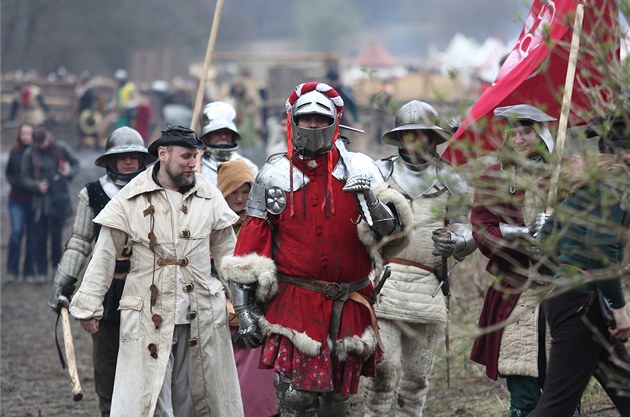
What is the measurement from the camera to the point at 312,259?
6.68 m

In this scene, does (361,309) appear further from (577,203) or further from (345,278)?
(577,203)

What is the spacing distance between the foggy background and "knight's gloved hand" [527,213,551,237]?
15419 mm

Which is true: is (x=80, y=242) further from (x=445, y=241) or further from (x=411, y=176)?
(x=445, y=241)

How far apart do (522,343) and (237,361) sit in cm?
223

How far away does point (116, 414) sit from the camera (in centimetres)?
693

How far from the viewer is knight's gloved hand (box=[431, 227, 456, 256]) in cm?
707

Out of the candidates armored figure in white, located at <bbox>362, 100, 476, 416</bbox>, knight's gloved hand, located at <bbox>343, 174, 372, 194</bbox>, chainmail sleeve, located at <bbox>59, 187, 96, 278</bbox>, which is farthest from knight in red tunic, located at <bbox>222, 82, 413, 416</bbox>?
chainmail sleeve, located at <bbox>59, 187, 96, 278</bbox>

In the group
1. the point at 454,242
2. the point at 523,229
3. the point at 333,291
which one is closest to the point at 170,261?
the point at 333,291

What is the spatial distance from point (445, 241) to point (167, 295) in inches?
61.0

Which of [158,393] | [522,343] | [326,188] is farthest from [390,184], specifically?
[158,393]

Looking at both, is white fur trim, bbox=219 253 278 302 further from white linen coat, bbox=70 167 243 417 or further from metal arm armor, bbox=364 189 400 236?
metal arm armor, bbox=364 189 400 236

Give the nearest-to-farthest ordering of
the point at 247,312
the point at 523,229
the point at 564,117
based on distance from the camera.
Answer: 1. the point at 564,117
2. the point at 523,229
3. the point at 247,312

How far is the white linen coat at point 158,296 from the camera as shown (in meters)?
6.93

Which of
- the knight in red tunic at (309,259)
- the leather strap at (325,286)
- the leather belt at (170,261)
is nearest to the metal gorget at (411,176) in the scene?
the knight in red tunic at (309,259)
